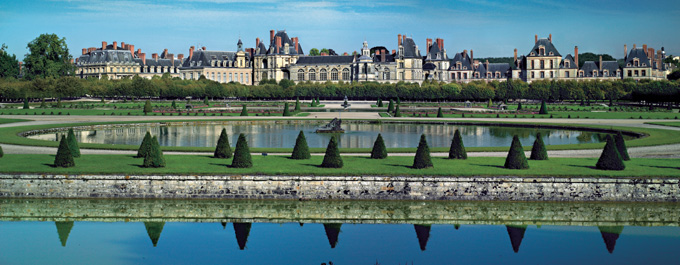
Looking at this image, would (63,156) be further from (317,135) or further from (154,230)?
(317,135)

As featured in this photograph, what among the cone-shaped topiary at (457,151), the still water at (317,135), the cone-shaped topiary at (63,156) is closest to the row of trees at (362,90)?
the still water at (317,135)

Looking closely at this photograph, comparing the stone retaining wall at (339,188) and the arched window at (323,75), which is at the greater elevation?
the arched window at (323,75)

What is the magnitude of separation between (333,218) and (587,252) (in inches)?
245

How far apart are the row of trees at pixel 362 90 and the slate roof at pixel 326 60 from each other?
22.5 m

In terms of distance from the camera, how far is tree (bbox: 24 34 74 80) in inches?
3942

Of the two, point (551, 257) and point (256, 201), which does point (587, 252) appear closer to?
→ point (551, 257)

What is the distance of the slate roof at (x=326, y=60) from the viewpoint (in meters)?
126

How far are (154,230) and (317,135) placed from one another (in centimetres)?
2017

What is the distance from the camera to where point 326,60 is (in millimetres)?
126812

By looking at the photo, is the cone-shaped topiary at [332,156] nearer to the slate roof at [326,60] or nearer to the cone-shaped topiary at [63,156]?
the cone-shaped topiary at [63,156]

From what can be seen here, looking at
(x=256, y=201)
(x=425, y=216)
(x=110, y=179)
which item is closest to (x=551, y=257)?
(x=425, y=216)

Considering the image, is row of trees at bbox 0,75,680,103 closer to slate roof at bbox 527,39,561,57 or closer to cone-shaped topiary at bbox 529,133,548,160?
slate roof at bbox 527,39,561,57

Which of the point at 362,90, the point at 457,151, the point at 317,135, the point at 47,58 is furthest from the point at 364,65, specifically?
the point at 457,151

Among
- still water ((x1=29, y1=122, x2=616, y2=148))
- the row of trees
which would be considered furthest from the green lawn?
the row of trees
